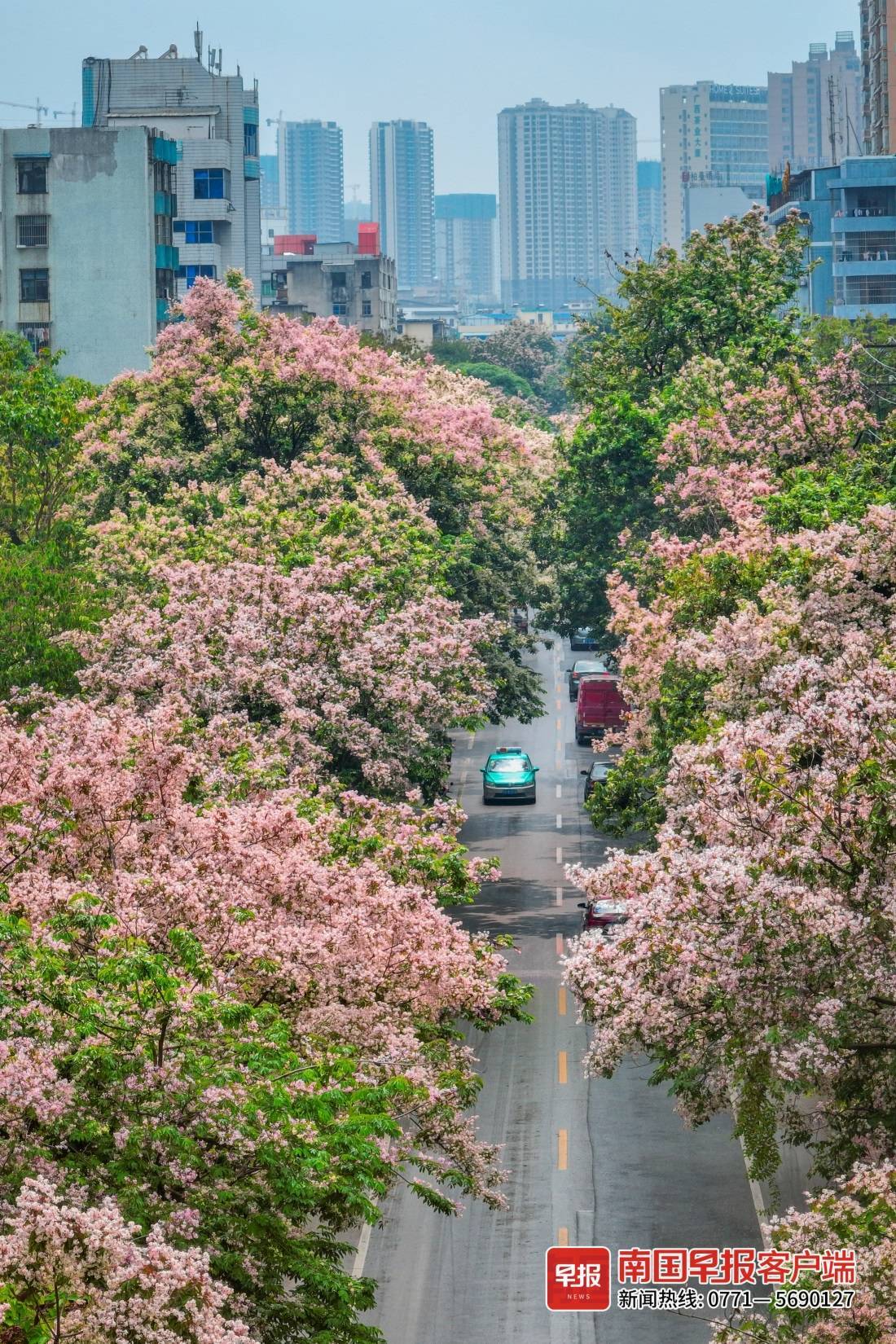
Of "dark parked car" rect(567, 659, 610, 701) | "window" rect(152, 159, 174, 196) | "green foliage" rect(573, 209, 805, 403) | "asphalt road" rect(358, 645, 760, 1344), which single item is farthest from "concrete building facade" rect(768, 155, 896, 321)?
"asphalt road" rect(358, 645, 760, 1344)

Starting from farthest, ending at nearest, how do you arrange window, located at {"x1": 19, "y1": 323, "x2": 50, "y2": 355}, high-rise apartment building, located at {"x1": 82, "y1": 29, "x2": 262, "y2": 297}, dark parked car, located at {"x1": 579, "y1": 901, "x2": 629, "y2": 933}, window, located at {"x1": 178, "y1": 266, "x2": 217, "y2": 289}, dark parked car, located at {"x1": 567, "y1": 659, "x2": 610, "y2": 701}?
high-rise apartment building, located at {"x1": 82, "y1": 29, "x2": 262, "y2": 297}, window, located at {"x1": 178, "y1": 266, "x2": 217, "y2": 289}, window, located at {"x1": 19, "y1": 323, "x2": 50, "y2": 355}, dark parked car, located at {"x1": 567, "y1": 659, "x2": 610, "y2": 701}, dark parked car, located at {"x1": 579, "y1": 901, "x2": 629, "y2": 933}

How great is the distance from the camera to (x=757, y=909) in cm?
1828

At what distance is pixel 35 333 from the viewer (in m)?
97.8

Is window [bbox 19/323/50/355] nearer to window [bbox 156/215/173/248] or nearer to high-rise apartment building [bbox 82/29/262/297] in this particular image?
window [bbox 156/215/173/248]

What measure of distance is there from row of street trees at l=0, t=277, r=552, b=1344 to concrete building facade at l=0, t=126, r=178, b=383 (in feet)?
173

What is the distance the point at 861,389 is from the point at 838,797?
33137 millimetres

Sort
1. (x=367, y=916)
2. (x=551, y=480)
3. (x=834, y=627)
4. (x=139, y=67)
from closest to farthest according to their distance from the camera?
(x=367, y=916) < (x=834, y=627) < (x=551, y=480) < (x=139, y=67)

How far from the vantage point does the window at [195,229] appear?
119562 mm

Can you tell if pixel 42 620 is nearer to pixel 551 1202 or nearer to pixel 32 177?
pixel 551 1202

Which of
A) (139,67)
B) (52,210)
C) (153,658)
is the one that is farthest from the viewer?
(139,67)

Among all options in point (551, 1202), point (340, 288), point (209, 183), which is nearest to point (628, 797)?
point (551, 1202)

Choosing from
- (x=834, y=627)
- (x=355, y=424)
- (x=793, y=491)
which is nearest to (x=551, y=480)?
(x=355, y=424)

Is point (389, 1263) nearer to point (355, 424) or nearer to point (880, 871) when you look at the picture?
point (880, 871)

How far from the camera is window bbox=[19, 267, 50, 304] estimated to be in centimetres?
9781
